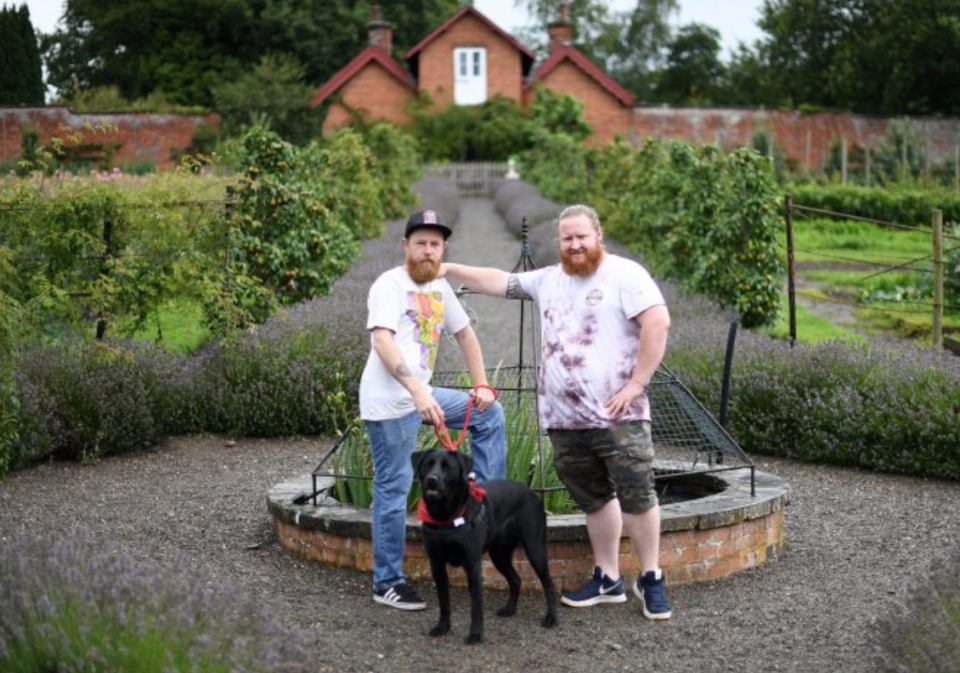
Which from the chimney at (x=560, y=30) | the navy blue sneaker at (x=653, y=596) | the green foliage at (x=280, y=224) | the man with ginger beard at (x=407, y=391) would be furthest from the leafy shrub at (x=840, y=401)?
the chimney at (x=560, y=30)

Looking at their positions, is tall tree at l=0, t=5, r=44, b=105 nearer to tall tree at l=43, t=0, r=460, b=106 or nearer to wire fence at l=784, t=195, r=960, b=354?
tall tree at l=43, t=0, r=460, b=106

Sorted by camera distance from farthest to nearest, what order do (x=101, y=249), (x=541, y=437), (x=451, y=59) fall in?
(x=451, y=59), (x=101, y=249), (x=541, y=437)

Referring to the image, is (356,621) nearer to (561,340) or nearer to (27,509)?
(561,340)

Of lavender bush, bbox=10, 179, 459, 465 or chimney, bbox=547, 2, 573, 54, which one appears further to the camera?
chimney, bbox=547, 2, 573, 54

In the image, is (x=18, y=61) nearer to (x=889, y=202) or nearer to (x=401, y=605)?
(x=889, y=202)

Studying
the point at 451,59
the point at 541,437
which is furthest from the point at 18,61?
the point at 541,437

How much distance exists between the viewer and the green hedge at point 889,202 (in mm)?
28531

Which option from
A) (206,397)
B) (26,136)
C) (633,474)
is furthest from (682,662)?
(26,136)

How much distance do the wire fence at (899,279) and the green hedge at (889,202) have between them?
94.0 inches

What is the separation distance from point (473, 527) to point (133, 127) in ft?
147

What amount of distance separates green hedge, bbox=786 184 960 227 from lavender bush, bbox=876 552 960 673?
24.0m

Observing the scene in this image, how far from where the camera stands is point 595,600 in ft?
20.2

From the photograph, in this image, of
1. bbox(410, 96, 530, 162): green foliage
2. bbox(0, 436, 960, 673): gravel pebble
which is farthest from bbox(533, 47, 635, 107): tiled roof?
bbox(0, 436, 960, 673): gravel pebble

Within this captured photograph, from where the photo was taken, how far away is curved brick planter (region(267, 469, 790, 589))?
639 centimetres
